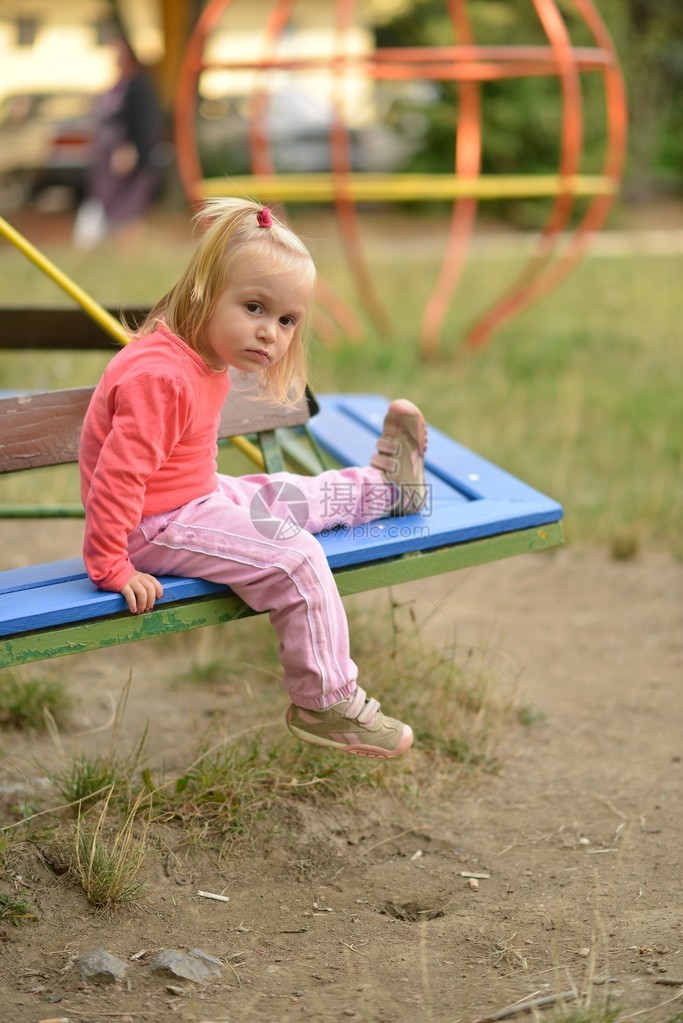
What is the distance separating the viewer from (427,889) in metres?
2.44

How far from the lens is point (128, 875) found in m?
2.30

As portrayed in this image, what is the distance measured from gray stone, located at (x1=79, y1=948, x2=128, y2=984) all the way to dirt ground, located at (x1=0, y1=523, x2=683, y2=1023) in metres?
0.02

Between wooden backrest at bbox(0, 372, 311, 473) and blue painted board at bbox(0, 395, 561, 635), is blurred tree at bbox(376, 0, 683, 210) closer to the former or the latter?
blue painted board at bbox(0, 395, 561, 635)

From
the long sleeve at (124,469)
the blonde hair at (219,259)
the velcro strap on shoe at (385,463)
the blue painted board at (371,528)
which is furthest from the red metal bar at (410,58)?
the long sleeve at (124,469)

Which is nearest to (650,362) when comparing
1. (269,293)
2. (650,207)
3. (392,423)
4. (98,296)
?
(98,296)

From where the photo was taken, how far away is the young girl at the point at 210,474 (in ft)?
7.27

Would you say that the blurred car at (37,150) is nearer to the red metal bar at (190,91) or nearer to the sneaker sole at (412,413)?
the red metal bar at (190,91)

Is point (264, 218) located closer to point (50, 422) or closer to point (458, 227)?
point (50, 422)

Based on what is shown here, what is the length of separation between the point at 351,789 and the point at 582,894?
54 cm

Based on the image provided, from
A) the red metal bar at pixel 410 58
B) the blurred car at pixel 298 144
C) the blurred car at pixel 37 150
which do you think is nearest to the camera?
the red metal bar at pixel 410 58

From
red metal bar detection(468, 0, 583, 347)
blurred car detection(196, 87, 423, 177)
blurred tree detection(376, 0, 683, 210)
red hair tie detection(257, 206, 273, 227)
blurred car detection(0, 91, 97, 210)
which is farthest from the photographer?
blurred car detection(196, 87, 423, 177)

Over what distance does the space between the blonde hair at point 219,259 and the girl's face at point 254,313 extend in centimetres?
1

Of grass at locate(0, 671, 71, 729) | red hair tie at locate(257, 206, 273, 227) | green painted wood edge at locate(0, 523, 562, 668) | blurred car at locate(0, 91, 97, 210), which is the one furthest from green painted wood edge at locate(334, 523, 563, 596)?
blurred car at locate(0, 91, 97, 210)

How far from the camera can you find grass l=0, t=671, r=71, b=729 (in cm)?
299
